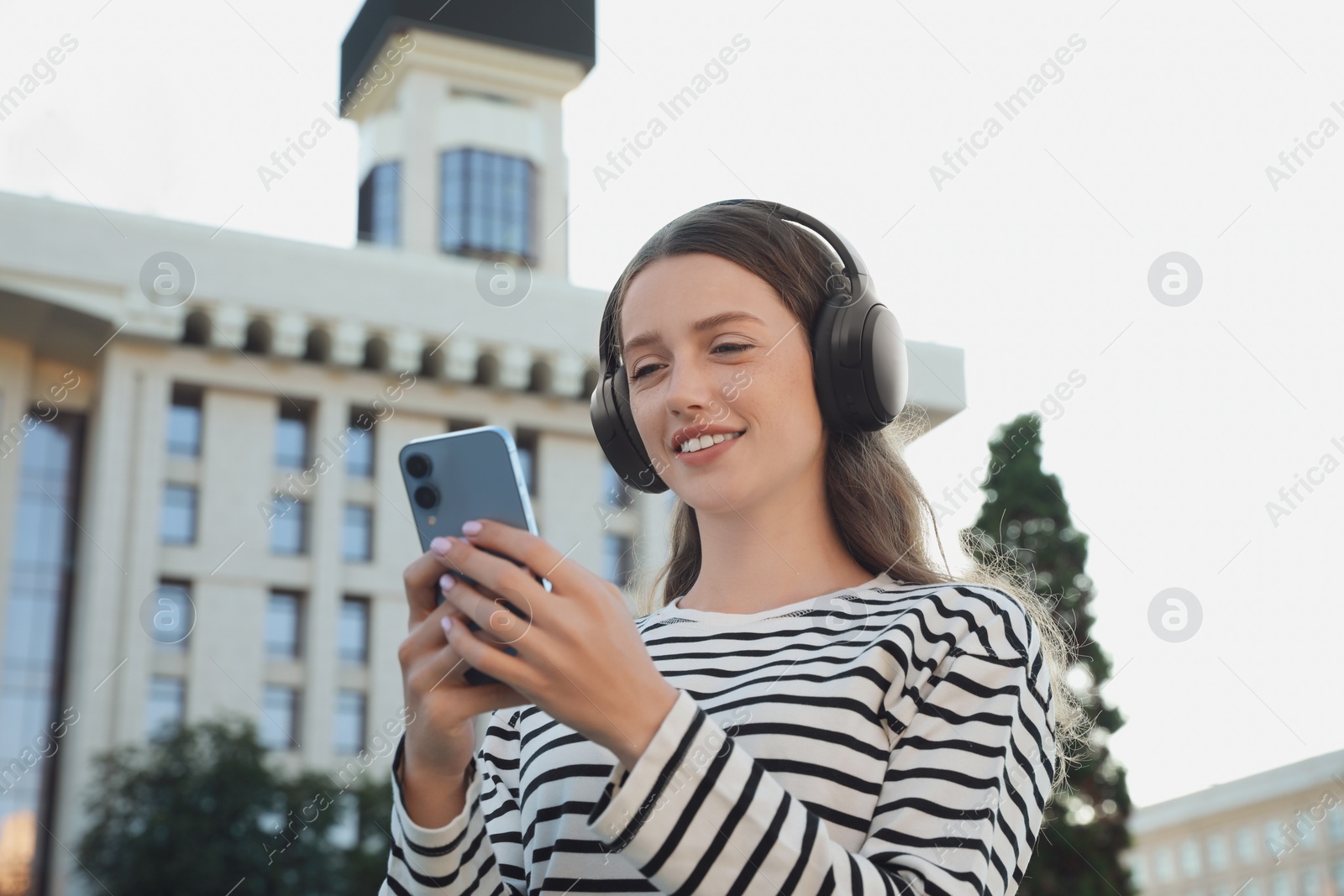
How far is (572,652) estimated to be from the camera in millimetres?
1446

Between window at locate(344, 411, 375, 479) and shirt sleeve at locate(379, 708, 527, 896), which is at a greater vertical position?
window at locate(344, 411, 375, 479)

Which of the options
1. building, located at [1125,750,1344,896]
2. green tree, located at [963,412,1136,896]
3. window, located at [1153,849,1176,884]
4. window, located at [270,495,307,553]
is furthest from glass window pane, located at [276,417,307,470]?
window, located at [1153,849,1176,884]

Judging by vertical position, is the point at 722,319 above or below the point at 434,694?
above

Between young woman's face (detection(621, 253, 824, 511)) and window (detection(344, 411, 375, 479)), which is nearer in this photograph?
young woman's face (detection(621, 253, 824, 511))

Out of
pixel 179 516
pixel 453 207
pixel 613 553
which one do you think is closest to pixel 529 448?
pixel 613 553

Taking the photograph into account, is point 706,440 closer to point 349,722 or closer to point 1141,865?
point 349,722

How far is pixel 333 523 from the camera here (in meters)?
29.8

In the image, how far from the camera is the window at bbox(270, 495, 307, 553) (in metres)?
29.6

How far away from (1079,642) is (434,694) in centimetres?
1620

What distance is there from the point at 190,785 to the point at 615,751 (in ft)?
75.4

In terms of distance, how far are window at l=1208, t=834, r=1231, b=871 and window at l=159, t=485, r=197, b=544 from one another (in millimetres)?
67546

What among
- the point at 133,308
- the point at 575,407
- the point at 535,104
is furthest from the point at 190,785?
the point at 535,104

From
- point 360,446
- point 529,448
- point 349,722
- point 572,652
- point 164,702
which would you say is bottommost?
point 572,652

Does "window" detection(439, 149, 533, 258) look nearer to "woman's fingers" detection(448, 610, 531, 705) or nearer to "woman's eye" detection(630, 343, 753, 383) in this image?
"woman's eye" detection(630, 343, 753, 383)
